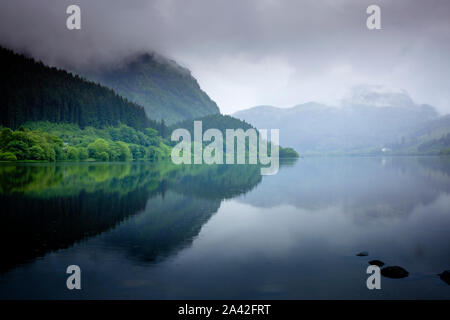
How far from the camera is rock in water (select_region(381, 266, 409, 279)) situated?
625 inches

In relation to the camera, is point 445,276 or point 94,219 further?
point 94,219

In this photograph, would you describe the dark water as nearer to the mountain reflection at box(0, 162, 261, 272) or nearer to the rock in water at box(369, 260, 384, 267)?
the mountain reflection at box(0, 162, 261, 272)

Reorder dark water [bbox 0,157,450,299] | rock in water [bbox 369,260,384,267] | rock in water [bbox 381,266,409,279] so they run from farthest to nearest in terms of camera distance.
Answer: rock in water [bbox 369,260,384,267]
rock in water [bbox 381,266,409,279]
dark water [bbox 0,157,450,299]

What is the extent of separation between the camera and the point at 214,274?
1589 cm

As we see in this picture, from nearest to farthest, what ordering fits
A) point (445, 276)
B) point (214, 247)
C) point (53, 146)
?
point (445, 276), point (214, 247), point (53, 146)

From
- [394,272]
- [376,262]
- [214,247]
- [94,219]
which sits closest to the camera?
[394,272]

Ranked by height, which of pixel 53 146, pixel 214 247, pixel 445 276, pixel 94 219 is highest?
pixel 53 146

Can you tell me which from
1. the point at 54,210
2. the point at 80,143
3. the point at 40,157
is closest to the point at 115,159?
the point at 80,143

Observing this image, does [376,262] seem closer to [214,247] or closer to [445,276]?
[445,276]

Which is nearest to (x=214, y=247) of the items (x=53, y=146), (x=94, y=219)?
(x=94, y=219)

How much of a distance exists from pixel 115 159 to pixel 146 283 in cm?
17563

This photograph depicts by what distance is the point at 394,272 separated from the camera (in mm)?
16062

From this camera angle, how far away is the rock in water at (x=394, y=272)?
15.9 meters

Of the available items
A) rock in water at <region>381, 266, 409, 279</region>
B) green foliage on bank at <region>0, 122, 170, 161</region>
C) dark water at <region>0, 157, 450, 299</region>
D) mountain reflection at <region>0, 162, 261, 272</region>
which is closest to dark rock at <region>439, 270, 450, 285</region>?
dark water at <region>0, 157, 450, 299</region>
